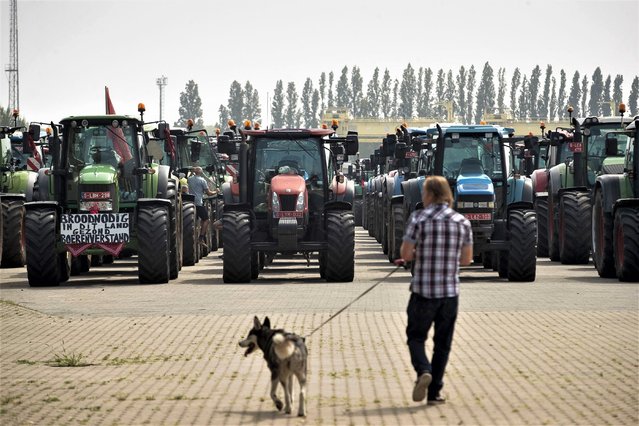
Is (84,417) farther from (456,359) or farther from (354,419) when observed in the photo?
(456,359)

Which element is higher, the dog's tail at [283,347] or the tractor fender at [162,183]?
the tractor fender at [162,183]

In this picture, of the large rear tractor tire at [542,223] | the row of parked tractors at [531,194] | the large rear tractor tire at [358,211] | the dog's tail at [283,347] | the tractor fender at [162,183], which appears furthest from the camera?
the large rear tractor tire at [358,211]

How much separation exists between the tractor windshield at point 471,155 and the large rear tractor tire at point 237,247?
13.3 feet

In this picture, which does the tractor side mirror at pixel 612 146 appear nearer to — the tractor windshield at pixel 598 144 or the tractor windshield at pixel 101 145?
the tractor windshield at pixel 598 144

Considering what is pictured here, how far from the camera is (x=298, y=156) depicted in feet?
84.4

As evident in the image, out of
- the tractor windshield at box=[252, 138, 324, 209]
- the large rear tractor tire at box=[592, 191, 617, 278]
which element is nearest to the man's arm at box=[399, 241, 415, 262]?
the large rear tractor tire at box=[592, 191, 617, 278]

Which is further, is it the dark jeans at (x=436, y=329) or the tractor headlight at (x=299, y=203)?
the tractor headlight at (x=299, y=203)

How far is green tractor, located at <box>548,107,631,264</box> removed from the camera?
2800 centimetres

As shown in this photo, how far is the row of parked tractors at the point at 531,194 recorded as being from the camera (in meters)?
24.1

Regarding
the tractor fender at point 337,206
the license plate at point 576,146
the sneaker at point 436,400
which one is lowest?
the sneaker at point 436,400

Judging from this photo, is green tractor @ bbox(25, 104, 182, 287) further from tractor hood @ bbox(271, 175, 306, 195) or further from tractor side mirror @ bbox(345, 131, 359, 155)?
tractor side mirror @ bbox(345, 131, 359, 155)

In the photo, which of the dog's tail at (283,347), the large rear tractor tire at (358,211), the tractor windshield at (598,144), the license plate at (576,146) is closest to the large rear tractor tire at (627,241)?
the license plate at (576,146)

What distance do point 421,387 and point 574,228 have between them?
57.7 ft

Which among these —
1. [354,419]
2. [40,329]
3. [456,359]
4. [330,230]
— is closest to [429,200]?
A: [354,419]
